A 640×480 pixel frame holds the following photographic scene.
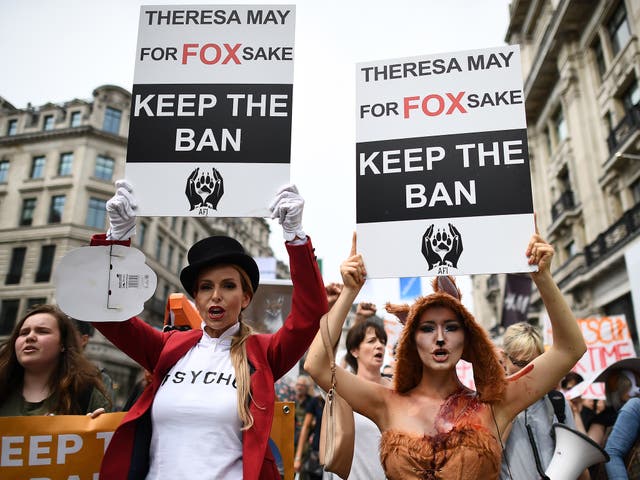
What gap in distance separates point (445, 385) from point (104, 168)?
1730 inches

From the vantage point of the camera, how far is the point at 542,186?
31.2 m

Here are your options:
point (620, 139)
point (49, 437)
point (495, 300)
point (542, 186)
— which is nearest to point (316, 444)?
point (49, 437)

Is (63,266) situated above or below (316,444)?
above

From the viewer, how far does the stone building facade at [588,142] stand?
68.7 ft

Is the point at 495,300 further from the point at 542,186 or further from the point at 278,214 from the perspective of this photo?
the point at 278,214

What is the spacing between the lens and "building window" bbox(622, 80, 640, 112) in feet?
68.3

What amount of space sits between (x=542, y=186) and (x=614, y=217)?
8.75 meters

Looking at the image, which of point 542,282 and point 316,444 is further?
point 316,444

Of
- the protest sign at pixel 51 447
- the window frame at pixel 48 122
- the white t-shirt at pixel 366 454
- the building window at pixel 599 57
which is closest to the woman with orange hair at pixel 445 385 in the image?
the white t-shirt at pixel 366 454

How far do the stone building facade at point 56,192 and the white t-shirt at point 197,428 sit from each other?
37243 millimetres

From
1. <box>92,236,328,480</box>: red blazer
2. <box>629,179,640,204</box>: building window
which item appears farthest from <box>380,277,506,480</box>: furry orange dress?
<box>629,179,640,204</box>: building window

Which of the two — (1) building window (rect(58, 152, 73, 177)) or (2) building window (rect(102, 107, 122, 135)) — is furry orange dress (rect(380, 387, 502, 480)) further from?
(2) building window (rect(102, 107, 122, 135))

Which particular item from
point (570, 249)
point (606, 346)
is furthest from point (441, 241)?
point (570, 249)

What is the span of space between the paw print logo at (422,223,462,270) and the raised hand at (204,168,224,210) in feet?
3.60
